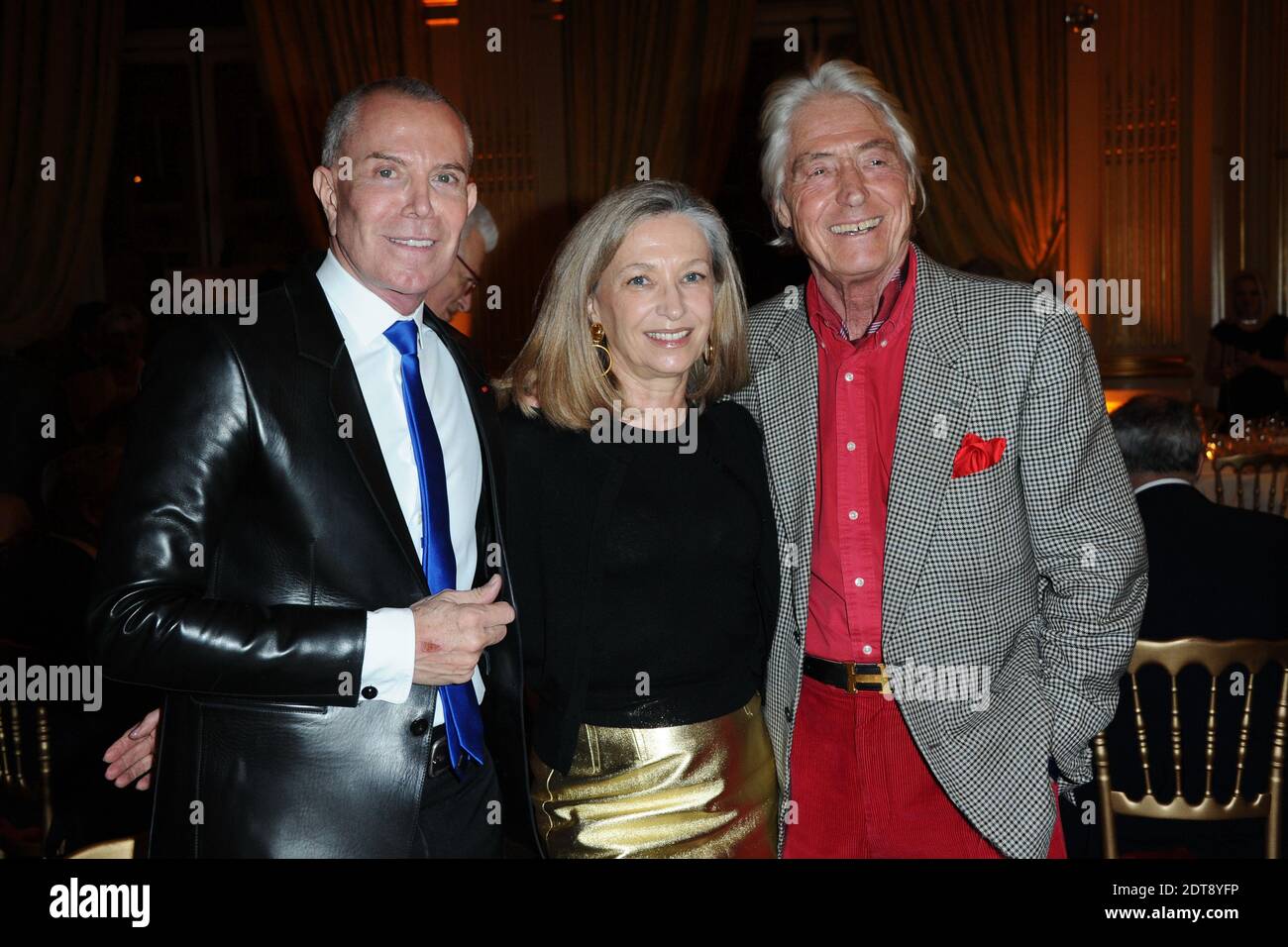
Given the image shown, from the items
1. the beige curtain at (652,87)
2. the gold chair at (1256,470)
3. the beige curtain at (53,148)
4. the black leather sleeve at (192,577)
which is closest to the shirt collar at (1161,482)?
the black leather sleeve at (192,577)

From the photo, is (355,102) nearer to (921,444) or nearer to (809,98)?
(809,98)

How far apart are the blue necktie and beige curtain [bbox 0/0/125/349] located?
717 cm

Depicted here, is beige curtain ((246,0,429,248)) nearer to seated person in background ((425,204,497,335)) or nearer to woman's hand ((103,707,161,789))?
seated person in background ((425,204,497,335))

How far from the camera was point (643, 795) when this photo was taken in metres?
1.86

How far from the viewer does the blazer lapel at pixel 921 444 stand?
6.18 feet

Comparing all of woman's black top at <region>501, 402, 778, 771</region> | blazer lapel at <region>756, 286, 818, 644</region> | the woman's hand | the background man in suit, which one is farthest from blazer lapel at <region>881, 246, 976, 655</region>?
the woman's hand

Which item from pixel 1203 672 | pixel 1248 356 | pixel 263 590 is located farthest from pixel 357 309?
pixel 1248 356

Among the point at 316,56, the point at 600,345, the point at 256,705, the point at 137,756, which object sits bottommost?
the point at 137,756

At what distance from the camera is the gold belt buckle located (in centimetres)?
192


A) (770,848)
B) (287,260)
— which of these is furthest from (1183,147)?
(770,848)

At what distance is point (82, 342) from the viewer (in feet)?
19.2

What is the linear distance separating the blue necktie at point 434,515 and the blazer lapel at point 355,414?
40 mm

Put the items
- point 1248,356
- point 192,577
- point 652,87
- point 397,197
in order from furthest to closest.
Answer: point 652,87 < point 1248,356 < point 397,197 < point 192,577

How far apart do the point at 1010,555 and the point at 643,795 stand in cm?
74
